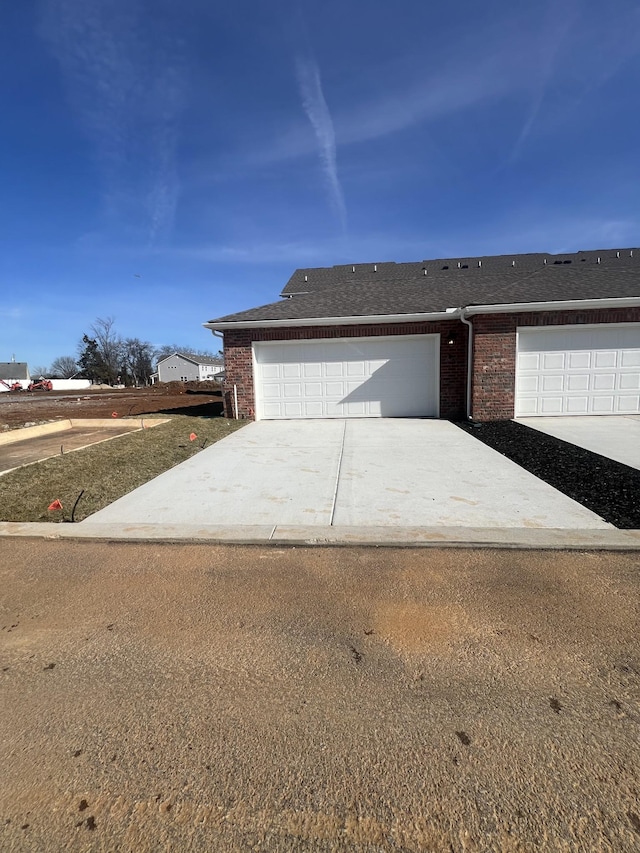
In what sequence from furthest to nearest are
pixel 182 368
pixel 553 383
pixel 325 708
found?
pixel 182 368
pixel 553 383
pixel 325 708

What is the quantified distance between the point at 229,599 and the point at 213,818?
1.44m

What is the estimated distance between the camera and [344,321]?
10.8 m

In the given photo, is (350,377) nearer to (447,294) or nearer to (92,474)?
(447,294)

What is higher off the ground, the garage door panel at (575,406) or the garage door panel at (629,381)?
the garage door panel at (629,381)

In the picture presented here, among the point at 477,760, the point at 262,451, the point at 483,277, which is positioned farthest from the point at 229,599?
the point at 483,277

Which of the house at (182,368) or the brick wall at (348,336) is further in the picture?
the house at (182,368)

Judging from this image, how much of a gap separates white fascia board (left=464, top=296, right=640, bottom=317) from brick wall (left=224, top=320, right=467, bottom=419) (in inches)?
40.0

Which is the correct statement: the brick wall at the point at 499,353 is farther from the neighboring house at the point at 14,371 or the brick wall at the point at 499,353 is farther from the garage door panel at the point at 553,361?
the neighboring house at the point at 14,371

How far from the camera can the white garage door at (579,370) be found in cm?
976

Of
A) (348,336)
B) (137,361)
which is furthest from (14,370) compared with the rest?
(348,336)

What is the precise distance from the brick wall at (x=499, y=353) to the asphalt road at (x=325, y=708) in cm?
725

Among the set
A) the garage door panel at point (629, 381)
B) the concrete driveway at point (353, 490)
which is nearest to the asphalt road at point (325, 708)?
the concrete driveway at point (353, 490)

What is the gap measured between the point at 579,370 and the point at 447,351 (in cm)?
307

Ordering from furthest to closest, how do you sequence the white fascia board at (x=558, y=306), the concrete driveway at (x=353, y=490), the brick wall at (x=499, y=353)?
the brick wall at (x=499, y=353) → the white fascia board at (x=558, y=306) → the concrete driveway at (x=353, y=490)
